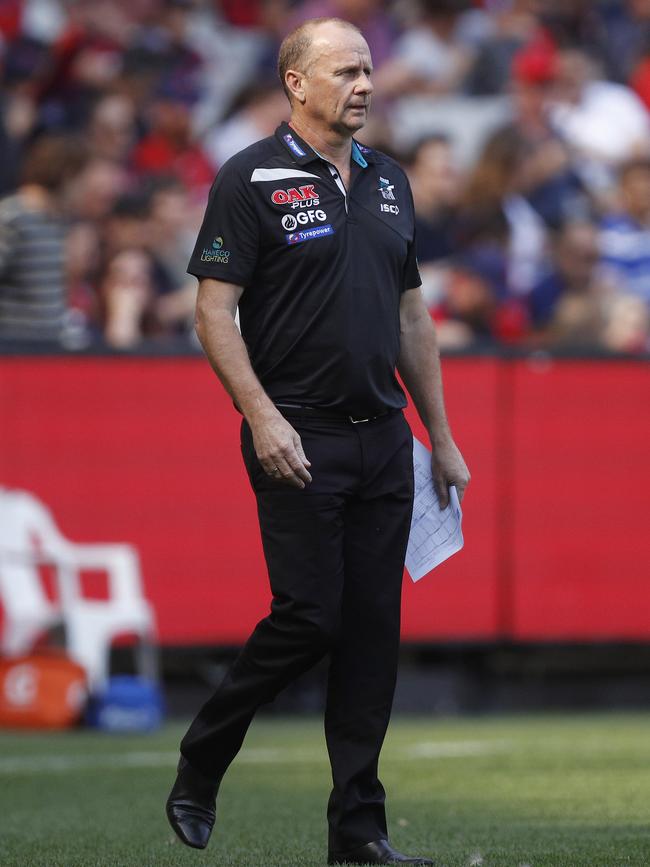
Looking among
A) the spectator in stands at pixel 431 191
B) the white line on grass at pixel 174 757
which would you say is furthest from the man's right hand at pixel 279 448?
the spectator in stands at pixel 431 191

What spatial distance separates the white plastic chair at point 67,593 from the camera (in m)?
9.27

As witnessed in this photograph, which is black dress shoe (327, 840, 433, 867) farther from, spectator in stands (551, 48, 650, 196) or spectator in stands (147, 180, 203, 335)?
spectator in stands (551, 48, 650, 196)

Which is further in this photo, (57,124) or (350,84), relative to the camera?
(57,124)

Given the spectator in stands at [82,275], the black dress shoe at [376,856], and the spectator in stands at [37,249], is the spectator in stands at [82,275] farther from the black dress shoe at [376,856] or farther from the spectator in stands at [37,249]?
the black dress shoe at [376,856]

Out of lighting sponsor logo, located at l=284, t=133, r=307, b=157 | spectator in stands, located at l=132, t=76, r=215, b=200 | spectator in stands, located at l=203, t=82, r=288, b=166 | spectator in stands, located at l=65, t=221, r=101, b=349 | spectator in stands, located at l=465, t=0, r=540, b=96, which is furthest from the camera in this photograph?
spectator in stands, located at l=465, t=0, r=540, b=96

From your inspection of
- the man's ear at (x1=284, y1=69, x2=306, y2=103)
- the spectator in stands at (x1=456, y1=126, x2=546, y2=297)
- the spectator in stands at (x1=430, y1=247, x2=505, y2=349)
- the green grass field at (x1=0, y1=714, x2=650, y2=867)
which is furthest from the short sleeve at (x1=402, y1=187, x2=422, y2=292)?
the spectator in stands at (x1=456, y1=126, x2=546, y2=297)

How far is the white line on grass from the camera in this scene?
297 inches

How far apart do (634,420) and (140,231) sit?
3.17 m

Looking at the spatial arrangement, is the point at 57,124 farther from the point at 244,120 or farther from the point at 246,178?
the point at 246,178

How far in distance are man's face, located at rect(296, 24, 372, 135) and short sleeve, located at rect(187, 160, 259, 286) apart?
295 millimetres

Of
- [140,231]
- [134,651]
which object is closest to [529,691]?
[134,651]

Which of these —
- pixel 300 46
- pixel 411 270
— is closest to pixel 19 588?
pixel 411 270

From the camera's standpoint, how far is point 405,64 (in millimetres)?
13750

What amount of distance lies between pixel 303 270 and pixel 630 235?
7688 mm
